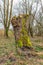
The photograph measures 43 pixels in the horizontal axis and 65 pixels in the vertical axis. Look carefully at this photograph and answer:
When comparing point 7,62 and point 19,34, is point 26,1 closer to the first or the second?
point 19,34

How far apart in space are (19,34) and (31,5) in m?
14.5

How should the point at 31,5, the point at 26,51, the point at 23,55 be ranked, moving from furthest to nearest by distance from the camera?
the point at 31,5 < the point at 26,51 < the point at 23,55

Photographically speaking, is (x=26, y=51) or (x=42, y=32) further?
(x=42, y=32)

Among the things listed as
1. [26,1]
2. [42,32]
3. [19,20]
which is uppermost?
[26,1]

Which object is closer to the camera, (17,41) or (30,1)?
(17,41)

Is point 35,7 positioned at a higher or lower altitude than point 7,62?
higher

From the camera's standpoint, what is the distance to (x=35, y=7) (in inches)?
1126

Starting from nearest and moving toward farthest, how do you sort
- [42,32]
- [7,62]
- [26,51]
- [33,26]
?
[7,62] → [26,51] → [33,26] → [42,32]

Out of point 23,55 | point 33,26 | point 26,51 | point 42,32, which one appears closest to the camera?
point 23,55

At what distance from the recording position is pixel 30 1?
28188mm

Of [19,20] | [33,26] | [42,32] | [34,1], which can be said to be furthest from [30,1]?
[19,20]

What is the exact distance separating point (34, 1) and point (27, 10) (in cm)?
171

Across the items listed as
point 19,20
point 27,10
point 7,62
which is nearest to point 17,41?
point 19,20

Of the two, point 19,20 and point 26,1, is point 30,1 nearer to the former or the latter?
point 26,1
